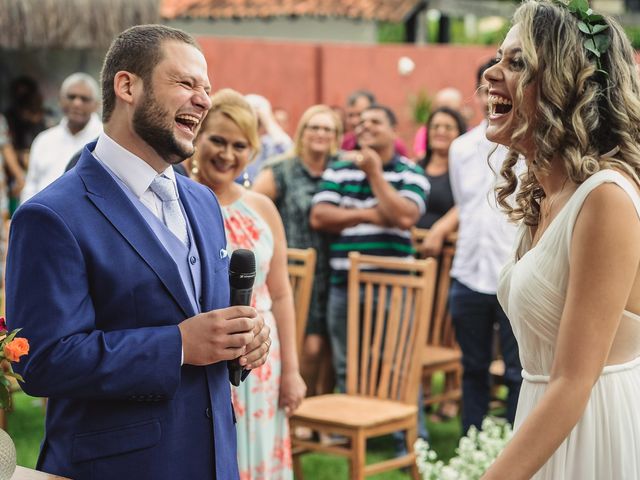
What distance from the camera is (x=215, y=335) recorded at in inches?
93.4

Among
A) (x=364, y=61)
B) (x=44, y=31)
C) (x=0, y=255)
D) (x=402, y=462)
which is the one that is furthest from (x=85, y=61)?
(x=402, y=462)

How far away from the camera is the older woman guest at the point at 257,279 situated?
4.09 m

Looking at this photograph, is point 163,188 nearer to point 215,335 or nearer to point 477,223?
point 215,335

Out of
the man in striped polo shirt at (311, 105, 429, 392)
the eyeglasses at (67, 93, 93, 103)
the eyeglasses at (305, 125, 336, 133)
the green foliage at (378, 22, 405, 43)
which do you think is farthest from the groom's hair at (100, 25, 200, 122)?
the green foliage at (378, 22, 405, 43)

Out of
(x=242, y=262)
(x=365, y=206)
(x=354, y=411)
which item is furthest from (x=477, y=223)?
(x=242, y=262)

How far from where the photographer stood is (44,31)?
12.7 metres

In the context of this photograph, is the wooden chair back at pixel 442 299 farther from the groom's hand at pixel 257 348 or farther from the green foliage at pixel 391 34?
the green foliage at pixel 391 34

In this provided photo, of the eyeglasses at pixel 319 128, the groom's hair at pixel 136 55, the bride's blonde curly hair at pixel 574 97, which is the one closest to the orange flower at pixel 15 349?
the groom's hair at pixel 136 55

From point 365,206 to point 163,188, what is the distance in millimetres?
3507

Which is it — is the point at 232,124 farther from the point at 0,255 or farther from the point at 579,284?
the point at 0,255

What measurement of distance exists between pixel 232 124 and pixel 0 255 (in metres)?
5.48

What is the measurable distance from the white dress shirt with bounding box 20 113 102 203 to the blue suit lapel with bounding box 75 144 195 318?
514 cm

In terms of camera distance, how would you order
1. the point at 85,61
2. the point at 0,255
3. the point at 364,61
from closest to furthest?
the point at 0,255
the point at 85,61
the point at 364,61

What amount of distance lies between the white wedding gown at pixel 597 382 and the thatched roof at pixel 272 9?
14884mm
